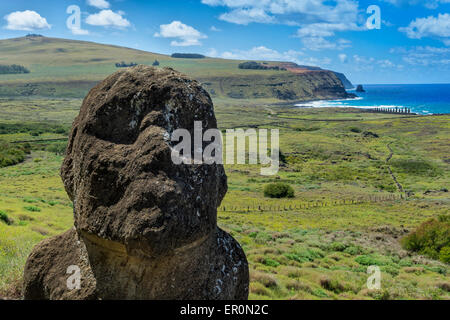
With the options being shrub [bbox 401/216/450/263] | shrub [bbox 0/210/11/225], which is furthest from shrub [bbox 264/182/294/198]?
shrub [bbox 0/210/11/225]

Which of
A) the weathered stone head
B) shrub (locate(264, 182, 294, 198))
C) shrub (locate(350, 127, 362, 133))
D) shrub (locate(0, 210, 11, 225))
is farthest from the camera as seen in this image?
shrub (locate(350, 127, 362, 133))

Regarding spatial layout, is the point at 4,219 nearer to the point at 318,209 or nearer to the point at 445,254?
the point at 445,254

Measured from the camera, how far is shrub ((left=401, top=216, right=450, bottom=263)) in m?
21.5

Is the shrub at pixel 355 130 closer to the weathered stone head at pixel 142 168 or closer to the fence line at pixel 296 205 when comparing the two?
the fence line at pixel 296 205

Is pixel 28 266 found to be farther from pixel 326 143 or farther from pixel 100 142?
pixel 326 143

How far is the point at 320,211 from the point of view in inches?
1412

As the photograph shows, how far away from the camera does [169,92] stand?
20.9 ft

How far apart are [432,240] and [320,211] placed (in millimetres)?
13623

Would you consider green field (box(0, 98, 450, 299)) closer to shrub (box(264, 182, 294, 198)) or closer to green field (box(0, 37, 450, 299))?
green field (box(0, 37, 450, 299))

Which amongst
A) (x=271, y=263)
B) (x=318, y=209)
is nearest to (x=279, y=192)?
(x=318, y=209)

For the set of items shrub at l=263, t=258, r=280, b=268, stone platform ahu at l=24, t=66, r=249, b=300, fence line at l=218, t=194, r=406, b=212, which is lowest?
Result: fence line at l=218, t=194, r=406, b=212

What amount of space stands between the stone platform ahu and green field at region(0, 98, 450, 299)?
3.09m

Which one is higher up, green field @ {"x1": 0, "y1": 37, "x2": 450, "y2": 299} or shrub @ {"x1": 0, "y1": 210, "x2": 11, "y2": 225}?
shrub @ {"x1": 0, "y1": 210, "x2": 11, "y2": 225}
